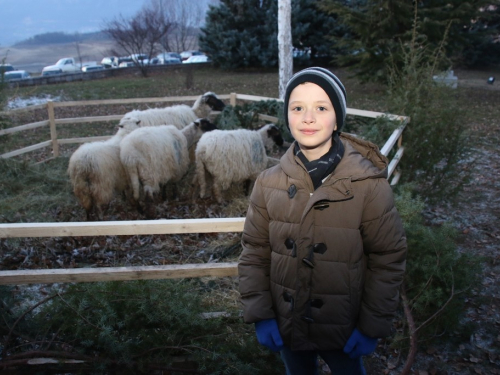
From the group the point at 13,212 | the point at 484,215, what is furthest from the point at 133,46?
the point at 484,215

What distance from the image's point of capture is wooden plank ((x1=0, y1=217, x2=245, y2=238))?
2.77 m

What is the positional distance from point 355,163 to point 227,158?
499 centimetres

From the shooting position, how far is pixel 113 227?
2836mm

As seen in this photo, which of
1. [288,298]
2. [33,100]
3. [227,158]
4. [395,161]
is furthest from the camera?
[33,100]

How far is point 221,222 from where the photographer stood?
291 centimetres

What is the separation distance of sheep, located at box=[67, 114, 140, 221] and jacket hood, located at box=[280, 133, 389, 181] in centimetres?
456

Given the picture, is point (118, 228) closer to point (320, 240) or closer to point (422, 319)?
point (320, 240)

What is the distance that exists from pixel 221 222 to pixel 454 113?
4532 millimetres

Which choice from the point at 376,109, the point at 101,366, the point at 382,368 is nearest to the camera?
the point at 101,366

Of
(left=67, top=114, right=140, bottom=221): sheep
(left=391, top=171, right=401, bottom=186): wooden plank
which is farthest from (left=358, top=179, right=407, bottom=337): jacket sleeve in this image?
(left=67, top=114, right=140, bottom=221): sheep

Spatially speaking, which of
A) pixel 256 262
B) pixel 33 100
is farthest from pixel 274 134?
pixel 33 100

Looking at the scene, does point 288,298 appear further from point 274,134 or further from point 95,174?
point 274,134

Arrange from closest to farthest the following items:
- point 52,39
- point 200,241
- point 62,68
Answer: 1. point 200,241
2. point 62,68
3. point 52,39

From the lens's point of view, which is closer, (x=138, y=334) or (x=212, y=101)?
(x=138, y=334)
